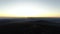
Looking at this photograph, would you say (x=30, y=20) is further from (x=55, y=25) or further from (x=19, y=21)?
(x=55, y=25)

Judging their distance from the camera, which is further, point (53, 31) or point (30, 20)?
point (30, 20)

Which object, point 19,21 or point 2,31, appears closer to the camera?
point 2,31

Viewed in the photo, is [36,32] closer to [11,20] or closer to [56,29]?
[56,29]

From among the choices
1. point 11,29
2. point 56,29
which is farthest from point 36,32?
point 11,29

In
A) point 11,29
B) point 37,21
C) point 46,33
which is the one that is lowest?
point 46,33

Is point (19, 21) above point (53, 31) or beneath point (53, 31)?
above

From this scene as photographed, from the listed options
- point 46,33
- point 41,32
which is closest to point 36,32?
point 41,32
